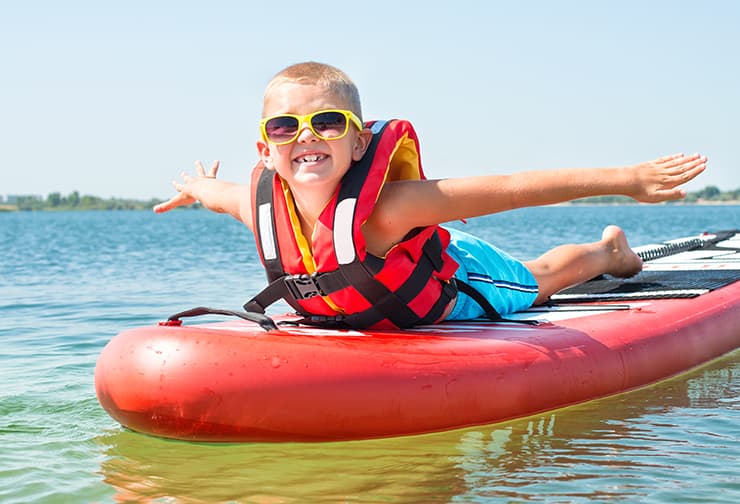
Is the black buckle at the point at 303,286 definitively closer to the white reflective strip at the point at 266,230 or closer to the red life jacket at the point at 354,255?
the red life jacket at the point at 354,255

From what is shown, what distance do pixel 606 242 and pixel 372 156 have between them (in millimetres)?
2656

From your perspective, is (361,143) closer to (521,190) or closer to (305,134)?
(305,134)

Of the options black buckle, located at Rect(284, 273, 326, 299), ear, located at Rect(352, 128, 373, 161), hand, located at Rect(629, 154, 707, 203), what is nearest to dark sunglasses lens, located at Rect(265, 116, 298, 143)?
ear, located at Rect(352, 128, 373, 161)

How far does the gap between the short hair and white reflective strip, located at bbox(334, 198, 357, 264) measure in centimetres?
42

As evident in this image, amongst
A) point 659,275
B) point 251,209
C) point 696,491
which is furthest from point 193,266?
point 696,491

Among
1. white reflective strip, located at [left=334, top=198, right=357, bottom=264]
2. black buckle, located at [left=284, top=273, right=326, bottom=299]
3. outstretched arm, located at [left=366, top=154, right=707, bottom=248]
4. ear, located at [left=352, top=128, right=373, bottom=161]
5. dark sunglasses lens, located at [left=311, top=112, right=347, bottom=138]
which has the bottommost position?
black buckle, located at [left=284, top=273, right=326, bottom=299]

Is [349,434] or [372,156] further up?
[372,156]

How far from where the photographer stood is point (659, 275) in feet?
21.5

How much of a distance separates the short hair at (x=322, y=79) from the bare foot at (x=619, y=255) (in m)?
2.64

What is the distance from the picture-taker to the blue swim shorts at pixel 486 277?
4.82m

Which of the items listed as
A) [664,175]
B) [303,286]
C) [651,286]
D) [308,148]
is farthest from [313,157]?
[651,286]

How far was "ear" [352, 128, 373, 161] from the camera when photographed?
4074 mm

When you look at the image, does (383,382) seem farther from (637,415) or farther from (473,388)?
(637,415)

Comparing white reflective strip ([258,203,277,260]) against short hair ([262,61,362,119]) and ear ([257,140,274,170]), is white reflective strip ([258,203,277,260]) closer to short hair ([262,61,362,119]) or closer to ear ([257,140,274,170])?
ear ([257,140,274,170])
